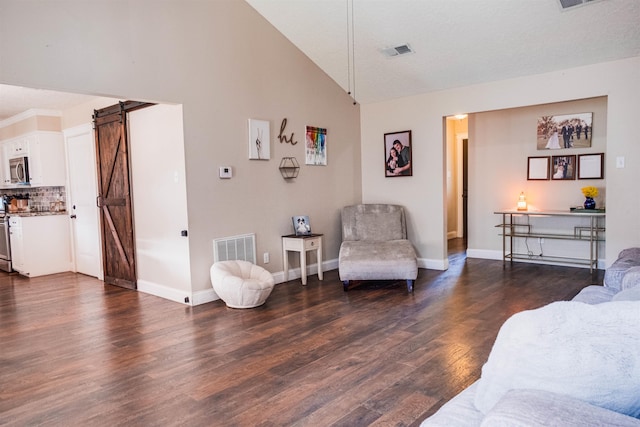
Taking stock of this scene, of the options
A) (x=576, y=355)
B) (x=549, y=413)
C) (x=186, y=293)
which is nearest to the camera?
(x=549, y=413)

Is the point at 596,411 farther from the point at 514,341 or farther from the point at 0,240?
the point at 0,240

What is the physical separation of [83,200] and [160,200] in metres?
2.12

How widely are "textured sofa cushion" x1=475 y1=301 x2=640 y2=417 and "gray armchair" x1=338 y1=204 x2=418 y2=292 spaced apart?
3415 mm

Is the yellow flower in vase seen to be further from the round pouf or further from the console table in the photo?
the round pouf

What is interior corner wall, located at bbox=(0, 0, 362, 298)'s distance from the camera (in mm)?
3336

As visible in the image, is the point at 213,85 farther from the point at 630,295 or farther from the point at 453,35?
the point at 630,295

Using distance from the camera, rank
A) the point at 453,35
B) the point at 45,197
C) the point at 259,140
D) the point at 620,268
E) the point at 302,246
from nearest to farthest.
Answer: the point at 620,268, the point at 453,35, the point at 259,140, the point at 302,246, the point at 45,197

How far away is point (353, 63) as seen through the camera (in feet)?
17.7

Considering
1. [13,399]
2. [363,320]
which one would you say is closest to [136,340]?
[13,399]

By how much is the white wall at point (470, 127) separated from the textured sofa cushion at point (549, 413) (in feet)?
14.3

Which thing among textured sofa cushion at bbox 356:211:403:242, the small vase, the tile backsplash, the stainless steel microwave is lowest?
textured sofa cushion at bbox 356:211:403:242

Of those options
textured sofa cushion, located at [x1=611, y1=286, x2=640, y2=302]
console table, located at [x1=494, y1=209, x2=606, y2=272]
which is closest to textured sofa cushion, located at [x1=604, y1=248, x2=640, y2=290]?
textured sofa cushion, located at [x1=611, y1=286, x2=640, y2=302]

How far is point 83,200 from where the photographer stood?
5.95 m

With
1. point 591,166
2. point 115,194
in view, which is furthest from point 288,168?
point 591,166
